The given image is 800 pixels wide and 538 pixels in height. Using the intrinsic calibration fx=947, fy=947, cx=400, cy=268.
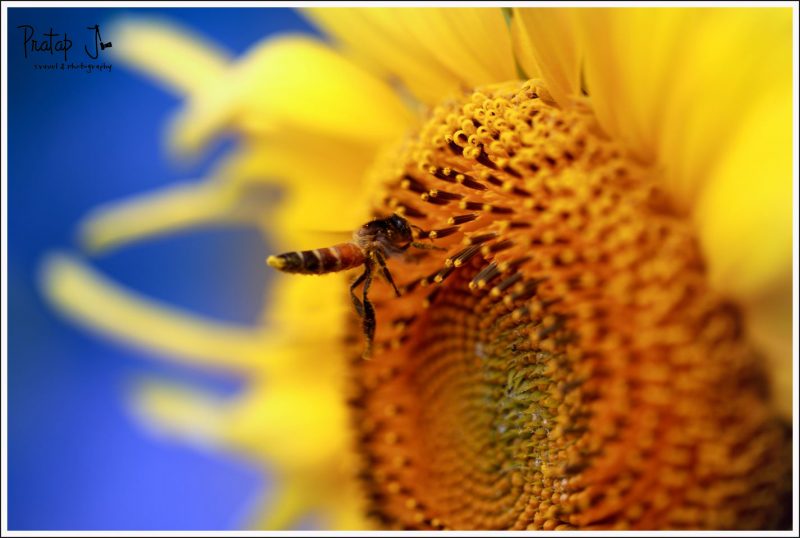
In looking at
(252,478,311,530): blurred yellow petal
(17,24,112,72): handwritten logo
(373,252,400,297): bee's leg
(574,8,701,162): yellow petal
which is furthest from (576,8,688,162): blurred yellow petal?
(252,478,311,530): blurred yellow petal

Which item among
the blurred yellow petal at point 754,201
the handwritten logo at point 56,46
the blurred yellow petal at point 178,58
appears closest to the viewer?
the blurred yellow petal at point 754,201

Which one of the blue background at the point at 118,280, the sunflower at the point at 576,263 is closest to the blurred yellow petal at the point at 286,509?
the blue background at the point at 118,280

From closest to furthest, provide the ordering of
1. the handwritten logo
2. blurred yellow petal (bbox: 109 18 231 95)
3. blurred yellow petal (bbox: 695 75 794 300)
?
blurred yellow petal (bbox: 695 75 794 300), the handwritten logo, blurred yellow petal (bbox: 109 18 231 95)

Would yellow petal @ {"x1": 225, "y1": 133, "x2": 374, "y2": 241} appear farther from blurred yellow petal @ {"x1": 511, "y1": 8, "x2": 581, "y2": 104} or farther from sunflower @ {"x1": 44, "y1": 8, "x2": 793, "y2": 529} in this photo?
blurred yellow petal @ {"x1": 511, "y1": 8, "x2": 581, "y2": 104}

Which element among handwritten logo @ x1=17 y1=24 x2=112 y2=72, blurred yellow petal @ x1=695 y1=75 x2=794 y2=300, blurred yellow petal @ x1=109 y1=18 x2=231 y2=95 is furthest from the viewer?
blurred yellow petal @ x1=109 y1=18 x2=231 y2=95

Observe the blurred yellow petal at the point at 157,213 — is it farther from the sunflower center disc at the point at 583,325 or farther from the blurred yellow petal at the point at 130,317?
the sunflower center disc at the point at 583,325

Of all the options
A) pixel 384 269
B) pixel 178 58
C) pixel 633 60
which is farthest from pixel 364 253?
pixel 178 58

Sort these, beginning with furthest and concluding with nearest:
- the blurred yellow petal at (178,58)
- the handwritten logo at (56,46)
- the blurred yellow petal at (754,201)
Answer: the blurred yellow petal at (178,58), the handwritten logo at (56,46), the blurred yellow petal at (754,201)
